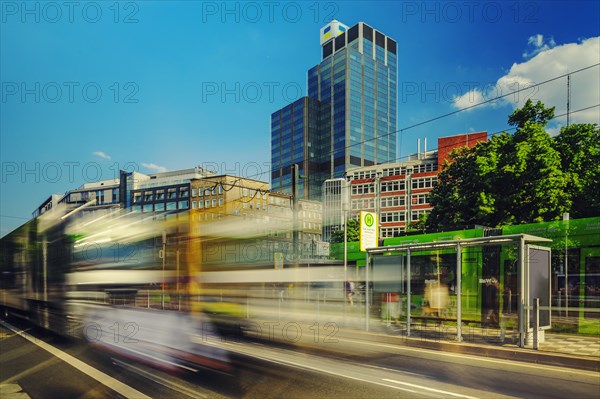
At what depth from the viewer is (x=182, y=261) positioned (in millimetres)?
11477

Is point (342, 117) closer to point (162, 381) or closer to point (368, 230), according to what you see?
point (368, 230)

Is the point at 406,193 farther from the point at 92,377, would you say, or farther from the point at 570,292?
the point at 92,377

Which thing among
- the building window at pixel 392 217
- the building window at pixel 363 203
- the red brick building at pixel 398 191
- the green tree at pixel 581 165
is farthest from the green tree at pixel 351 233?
the green tree at pixel 581 165

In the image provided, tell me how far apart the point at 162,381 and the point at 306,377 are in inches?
103

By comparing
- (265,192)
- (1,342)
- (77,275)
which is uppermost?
(265,192)

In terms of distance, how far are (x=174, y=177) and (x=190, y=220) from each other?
416 feet

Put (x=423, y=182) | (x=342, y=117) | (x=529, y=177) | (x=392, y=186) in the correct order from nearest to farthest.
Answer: (x=529, y=177), (x=423, y=182), (x=392, y=186), (x=342, y=117)

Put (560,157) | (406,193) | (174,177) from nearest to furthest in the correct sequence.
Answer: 1. (560,157)
2. (406,193)
3. (174,177)

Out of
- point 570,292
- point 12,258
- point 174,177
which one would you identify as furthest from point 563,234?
point 174,177

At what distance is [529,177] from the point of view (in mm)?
25734

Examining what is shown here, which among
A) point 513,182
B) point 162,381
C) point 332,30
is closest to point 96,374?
point 162,381

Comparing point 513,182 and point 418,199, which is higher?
point 418,199

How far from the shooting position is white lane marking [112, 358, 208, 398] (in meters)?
7.63

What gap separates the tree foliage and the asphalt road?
1634 cm
